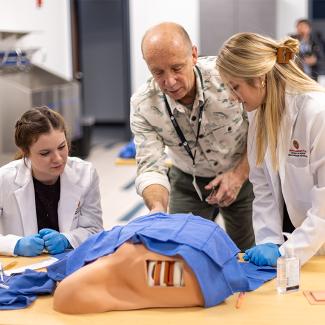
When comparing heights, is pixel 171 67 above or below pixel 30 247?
above

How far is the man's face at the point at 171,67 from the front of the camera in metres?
2.22

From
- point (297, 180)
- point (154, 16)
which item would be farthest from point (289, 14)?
point (297, 180)

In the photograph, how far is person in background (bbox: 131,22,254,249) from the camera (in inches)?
90.1

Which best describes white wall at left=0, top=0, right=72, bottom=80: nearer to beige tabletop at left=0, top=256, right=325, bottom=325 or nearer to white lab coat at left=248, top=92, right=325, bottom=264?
white lab coat at left=248, top=92, right=325, bottom=264

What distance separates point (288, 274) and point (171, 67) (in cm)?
86

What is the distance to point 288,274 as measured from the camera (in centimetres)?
172

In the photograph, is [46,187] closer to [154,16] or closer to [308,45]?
[308,45]

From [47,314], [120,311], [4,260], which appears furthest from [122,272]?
[4,260]

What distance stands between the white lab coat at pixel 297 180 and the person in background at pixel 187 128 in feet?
1.13

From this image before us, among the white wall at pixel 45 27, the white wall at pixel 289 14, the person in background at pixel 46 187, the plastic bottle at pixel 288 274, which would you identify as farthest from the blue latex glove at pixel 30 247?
the white wall at pixel 289 14

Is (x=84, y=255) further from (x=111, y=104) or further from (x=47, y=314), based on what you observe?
(x=111, y=104)

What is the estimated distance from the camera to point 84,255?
177 centimetres

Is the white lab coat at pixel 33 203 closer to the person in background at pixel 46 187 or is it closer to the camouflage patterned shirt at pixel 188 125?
the person in background at pixel 46 187

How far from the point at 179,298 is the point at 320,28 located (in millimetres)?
8072
